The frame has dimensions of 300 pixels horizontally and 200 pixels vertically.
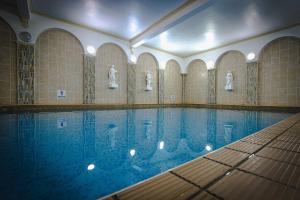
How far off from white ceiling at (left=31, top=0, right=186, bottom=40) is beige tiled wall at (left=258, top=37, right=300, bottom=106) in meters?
5.64

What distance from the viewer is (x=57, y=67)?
620 centimetres

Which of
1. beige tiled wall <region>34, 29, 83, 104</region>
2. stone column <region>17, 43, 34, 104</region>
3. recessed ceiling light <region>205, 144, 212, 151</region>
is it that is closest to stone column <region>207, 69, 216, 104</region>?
beige tiled wall <region>34, 29, 83, 104</region>

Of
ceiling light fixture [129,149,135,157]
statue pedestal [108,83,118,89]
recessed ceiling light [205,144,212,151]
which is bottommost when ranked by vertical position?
ceiling light fixture [129,149,135,157]

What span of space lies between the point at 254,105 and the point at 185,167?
863 cm

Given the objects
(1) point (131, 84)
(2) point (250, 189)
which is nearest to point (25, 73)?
(1) point (131, 84)

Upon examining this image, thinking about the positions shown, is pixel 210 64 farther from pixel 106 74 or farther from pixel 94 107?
pixel 94 107

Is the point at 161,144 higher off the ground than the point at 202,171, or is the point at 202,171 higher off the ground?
the point at 202,171

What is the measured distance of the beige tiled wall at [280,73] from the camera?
6695 millimetres

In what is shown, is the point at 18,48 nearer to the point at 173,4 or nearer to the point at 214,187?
the point at 173,4

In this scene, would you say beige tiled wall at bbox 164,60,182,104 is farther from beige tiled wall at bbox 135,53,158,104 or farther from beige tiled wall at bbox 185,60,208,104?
beige tiled wall at bbox 135,53,158,104

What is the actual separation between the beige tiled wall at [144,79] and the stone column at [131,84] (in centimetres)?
26

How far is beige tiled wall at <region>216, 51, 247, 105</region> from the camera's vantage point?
821 cm

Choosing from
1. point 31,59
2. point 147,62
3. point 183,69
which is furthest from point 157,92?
point 31,59

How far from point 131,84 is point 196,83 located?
4.85m
